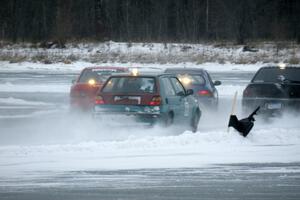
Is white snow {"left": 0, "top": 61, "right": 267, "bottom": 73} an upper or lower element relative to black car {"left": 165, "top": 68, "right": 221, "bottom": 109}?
lower

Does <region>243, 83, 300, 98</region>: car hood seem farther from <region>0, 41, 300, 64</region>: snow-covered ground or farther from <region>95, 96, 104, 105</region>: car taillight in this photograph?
<region>0, 41, 300, 64</region>: snow-covered ground

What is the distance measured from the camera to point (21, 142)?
14781 mm

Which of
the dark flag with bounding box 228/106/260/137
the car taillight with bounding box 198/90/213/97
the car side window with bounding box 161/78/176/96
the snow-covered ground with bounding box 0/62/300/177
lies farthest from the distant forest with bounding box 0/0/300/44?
the dark flag with bounding box 228/106/260/137

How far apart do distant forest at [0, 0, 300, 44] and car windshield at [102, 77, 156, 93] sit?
45636 millimetres

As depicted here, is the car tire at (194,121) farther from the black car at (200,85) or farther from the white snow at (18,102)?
the white snow at (18,102)

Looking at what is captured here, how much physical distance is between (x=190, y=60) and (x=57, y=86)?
1651cm

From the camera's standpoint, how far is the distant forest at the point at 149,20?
213 ft

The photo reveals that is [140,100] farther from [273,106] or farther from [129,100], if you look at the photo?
[273,106]

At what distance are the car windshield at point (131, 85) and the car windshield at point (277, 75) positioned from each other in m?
5.23

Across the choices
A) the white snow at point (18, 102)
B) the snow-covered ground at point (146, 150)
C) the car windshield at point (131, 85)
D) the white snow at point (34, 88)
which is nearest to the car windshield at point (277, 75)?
the snow-covered ground at point (146, 150)

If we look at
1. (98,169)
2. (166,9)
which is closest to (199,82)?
(98,169)

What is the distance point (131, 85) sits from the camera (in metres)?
15.0

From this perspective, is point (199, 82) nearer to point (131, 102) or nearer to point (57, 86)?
point (131, 102)

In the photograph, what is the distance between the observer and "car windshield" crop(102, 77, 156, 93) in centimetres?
1491
